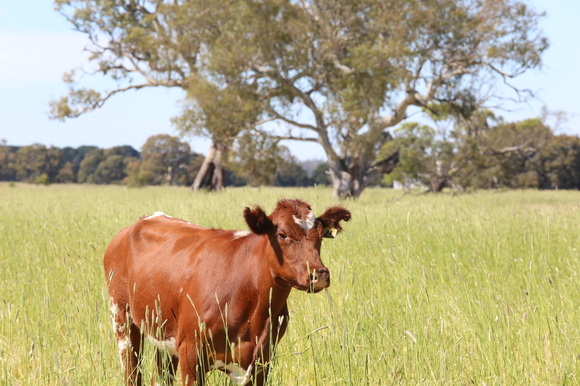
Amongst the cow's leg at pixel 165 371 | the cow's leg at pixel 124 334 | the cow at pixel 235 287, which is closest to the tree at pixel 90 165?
the cow's leg at pixel 124 334

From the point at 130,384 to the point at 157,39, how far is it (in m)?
27.6

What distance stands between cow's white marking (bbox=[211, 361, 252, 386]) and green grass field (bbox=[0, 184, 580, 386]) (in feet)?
0.51

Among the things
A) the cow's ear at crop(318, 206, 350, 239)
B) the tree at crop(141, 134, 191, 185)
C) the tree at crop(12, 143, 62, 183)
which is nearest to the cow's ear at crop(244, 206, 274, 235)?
the cow's ear at crop(318, 206, 350, 239)

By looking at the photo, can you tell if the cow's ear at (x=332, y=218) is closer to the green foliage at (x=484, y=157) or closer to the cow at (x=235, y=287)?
the cow at (x=235, y=287)

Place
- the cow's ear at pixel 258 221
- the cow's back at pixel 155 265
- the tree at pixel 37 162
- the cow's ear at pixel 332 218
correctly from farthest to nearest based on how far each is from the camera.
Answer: the tree at pixel 37 162 < the cow's back at pixel 155 265 < the cow's ear at pixel 332 218 < the cow's ear at pixel 258 221

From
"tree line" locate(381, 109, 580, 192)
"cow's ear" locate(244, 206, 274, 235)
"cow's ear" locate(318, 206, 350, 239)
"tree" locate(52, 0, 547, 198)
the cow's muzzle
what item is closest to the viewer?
the cow's muzzle

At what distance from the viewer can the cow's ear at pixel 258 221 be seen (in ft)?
9.96

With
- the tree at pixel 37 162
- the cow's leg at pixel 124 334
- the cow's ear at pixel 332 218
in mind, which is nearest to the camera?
the cow's ear at pixel 332 218

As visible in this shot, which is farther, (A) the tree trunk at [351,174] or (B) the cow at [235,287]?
(A) the tree trunk at [351,174]

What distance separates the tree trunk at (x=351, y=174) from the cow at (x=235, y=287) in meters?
20.9

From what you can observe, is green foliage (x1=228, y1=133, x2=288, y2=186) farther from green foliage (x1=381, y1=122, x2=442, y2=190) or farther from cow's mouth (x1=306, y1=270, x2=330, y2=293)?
cow's mouth (x1=306, y1=270, x2=330, y2=293)

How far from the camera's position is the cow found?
9.60 feet

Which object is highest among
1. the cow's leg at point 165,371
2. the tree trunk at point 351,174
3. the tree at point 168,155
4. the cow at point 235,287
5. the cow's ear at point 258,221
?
the tree at point 168,155

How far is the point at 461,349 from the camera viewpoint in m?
3.87
